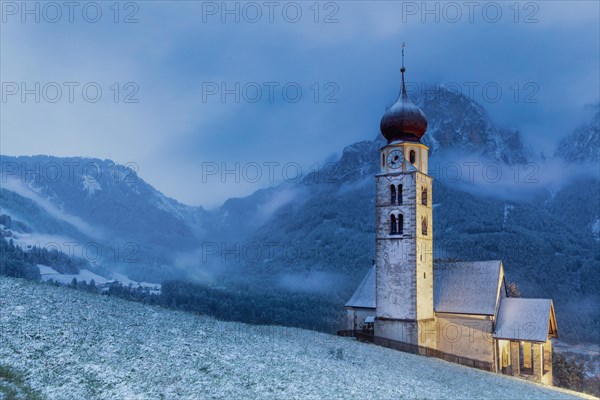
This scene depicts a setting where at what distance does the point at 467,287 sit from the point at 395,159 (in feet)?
46.6

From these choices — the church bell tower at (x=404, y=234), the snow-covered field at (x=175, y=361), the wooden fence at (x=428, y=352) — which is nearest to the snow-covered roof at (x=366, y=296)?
the church bell tower at (x=404, y=234)

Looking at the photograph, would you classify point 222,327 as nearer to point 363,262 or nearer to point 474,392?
point 474,392

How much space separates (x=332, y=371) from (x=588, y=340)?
14236 cm

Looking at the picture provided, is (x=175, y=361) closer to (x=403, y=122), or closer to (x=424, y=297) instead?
(x=424, y=297)

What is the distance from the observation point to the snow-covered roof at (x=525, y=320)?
1703 inches

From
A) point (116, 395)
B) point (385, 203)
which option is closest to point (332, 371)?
point (116, 395)

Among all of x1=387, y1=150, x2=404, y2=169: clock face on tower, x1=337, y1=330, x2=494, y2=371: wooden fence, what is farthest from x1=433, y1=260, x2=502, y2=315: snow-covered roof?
x1=387, y1=150, x2=404, y2=169: clock face on tower

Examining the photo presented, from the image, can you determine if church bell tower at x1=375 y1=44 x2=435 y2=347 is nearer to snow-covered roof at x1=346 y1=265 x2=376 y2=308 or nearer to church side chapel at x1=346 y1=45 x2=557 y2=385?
church side chapel at x1=346 y1=45 x2=557 y2=385

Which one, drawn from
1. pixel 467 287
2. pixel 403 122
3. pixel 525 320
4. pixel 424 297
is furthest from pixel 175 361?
pixel 525 320

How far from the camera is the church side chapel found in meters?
44.6

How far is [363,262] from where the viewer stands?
199 meters

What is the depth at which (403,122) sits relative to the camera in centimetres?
4719

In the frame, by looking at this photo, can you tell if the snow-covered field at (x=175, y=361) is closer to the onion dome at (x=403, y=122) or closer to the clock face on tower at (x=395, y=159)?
the clock face on tower at (x=395, y=159)

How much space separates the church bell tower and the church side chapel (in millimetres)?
89
